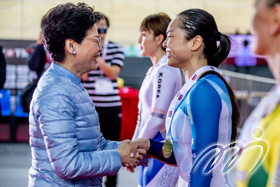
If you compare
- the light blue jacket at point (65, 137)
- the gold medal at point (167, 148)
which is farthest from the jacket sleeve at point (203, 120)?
the light blue jacket at point (65, 137)

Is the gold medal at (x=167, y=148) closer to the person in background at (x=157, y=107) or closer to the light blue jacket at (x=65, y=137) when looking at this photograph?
the light blue jacket at (x=65, y=137)

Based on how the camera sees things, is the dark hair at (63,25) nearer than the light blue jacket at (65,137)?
No

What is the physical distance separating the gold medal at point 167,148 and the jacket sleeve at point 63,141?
0.42 meters

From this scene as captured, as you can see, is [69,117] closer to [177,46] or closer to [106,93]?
[177,46]

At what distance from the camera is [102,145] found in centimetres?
252

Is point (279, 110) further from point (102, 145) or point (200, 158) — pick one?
point (102, 145)

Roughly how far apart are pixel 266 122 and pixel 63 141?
3.86 feet

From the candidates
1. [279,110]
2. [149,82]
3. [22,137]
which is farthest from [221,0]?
[279,110]

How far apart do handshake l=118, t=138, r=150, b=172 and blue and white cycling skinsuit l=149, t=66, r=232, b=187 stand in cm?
15

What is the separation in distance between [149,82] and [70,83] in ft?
4.03

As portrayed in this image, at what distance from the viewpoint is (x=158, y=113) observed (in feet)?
10.6

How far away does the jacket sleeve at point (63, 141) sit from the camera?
6.79 ft

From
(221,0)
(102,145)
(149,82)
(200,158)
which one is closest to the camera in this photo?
(200,158)

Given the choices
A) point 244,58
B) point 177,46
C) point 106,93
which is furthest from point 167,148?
point 244,58
